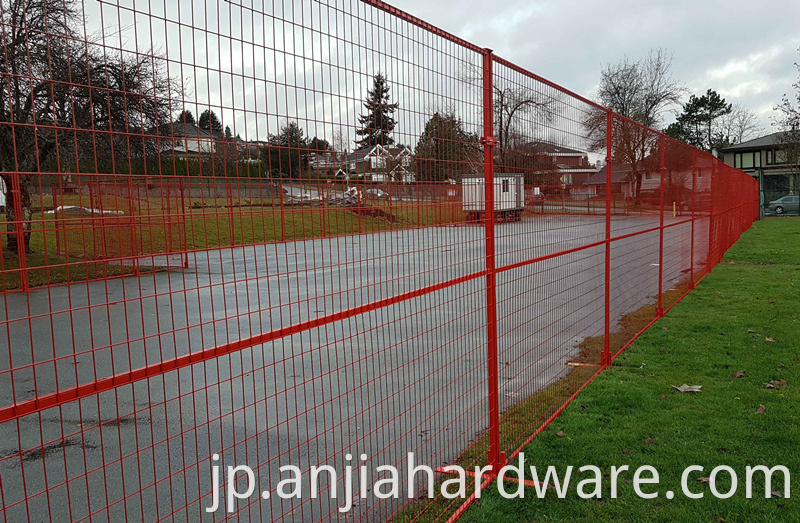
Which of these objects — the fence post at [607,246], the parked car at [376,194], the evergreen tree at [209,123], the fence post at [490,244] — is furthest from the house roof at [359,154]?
the fence post at [607,246]

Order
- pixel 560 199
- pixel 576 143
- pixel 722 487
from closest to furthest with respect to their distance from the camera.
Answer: pixel 722 487, pixel 560 199, pixel 576 143

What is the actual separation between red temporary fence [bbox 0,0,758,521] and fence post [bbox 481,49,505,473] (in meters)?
0.01

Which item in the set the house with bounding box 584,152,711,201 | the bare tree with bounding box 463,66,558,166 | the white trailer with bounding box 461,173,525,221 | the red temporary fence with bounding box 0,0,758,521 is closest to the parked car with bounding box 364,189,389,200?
the red temporary fence with bounding box 0,0,758,521

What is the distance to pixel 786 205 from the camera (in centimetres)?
4297

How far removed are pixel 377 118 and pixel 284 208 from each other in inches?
29.3

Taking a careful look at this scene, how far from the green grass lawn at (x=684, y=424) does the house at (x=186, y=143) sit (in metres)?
2.54

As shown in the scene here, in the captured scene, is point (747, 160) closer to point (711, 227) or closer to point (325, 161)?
point (711, 227)

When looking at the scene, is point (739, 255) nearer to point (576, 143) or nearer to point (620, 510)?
point (576, 143)

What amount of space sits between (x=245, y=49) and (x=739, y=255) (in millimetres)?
17067

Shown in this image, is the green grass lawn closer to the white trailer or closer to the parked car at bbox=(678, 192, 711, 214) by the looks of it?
the white trailer

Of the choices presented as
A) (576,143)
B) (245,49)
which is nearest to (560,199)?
(576,143)

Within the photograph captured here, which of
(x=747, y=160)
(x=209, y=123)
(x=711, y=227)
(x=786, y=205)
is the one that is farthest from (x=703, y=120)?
(x=209, y=123)

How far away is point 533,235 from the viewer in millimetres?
4859

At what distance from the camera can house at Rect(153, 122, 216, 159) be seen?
2.27 m
